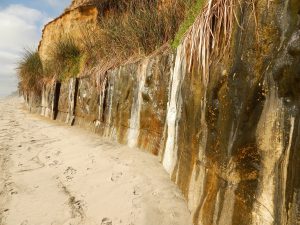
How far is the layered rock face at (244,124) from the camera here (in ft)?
4.34

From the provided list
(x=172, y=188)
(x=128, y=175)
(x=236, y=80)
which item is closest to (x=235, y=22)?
(x=236, y=80)

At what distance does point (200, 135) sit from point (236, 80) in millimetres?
554

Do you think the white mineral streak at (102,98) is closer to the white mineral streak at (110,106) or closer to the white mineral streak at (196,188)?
the white mineral streak at (110,106)

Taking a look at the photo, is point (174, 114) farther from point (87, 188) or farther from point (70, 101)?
point (70, 101)

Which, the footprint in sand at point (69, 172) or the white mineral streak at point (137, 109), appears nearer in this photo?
the footprint in sand at point (69, 172)

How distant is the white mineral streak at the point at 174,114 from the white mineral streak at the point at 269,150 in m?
1.20

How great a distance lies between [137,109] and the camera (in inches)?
150

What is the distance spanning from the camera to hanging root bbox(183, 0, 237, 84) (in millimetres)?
1867

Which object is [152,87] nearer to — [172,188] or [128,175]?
[128,175]

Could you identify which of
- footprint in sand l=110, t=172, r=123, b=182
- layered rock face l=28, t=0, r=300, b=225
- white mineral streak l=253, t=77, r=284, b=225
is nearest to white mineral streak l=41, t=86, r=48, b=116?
footprint in sand l=110, t=172, r=123, b=182

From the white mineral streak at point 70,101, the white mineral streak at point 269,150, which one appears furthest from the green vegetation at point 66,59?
the white mineral streak at point 269,150

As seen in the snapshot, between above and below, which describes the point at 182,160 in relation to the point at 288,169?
below

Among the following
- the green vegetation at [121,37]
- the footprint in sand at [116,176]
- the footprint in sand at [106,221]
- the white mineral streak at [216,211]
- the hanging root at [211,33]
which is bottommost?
the footprint in sand at [106,221]

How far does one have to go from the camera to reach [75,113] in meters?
6.46
